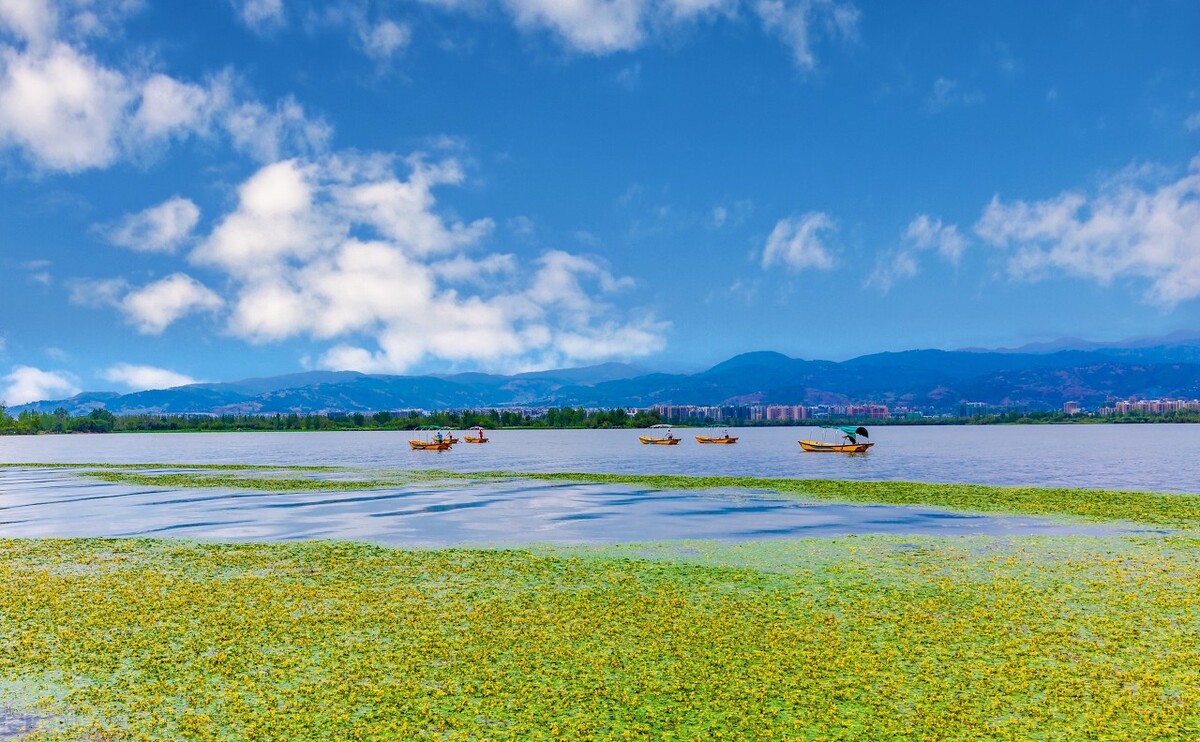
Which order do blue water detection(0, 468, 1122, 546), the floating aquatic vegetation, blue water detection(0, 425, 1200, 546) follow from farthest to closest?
1. the floating aquatic vegetation
2. blue water detection(0, 425, 1200, 546)
3. blue water detection(0, 468, 1122, 546)

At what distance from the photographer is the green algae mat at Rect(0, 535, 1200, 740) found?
33.9 feet

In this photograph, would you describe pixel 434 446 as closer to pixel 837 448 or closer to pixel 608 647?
pixel 837 448

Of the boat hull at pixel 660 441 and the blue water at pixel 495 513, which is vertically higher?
the boat hull at pixel 660 441

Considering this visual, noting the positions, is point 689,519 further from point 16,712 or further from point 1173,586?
point 16,712

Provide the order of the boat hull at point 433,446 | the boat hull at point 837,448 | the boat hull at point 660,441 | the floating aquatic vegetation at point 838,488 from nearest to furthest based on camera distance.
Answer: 1. the floating aquatic vegetation at point 838,488
2. the boat hull at point 837,448
3. the boat hull at point 433,446
4. the boat hull at point 660,441

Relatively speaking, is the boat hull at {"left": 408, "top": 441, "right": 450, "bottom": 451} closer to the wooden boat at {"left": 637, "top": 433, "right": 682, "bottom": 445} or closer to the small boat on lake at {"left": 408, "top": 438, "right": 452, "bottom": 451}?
the small boat on lake at {"left": 408, "top": 438, "right": 452, "bottom": 451}

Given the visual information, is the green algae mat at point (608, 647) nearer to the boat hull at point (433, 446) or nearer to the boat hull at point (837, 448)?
the boat hull at point (837, 448)

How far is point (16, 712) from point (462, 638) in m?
6.34

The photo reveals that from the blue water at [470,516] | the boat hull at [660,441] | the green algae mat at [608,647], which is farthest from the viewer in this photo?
the boat hull at [660,441]

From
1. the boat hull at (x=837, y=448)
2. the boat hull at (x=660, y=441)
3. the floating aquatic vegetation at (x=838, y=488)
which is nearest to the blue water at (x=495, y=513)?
the floating aquatic vegetation at (x=838, y=488)

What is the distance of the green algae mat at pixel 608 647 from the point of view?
1032 cm

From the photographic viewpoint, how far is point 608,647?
44.3 feet

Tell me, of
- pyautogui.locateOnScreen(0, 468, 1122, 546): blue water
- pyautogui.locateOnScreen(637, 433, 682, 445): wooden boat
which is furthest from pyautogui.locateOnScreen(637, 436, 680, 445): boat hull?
pyautogui.locateOnScreen(0, 468, 1122, 546): blue water

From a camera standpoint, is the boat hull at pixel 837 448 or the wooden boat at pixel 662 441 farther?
the wooden boat at pixel 662 441
